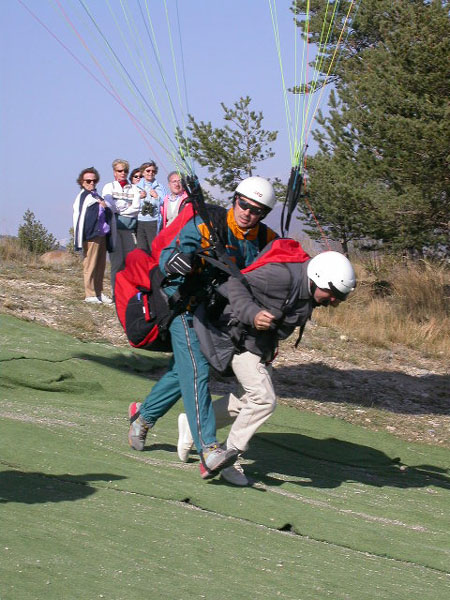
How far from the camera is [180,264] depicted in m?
5.45

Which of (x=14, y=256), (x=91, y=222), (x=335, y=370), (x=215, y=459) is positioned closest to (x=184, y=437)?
(x=215, y=459)

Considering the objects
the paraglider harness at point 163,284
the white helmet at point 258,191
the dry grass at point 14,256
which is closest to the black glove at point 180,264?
the paraglider harness at point 163,284

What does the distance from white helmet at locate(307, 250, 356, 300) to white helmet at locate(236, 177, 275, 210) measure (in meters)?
0.46

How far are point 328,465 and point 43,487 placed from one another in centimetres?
290

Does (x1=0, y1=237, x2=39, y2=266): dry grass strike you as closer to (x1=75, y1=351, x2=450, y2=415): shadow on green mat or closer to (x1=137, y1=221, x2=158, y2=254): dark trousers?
(x1=137, y1=221, x2=158, y2=254): dark trousers

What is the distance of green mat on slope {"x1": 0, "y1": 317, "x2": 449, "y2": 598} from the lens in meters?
4.56

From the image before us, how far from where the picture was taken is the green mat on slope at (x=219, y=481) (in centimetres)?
456

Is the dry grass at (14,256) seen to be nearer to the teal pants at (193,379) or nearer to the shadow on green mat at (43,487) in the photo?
the teal pants at (193,379)

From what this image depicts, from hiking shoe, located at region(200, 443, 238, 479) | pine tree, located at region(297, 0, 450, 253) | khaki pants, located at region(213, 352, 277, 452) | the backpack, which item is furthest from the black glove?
pine tree, located at region(297, 0, 450, 253)

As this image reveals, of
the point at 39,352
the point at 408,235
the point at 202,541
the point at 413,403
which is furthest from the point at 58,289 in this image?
the point at 202,541

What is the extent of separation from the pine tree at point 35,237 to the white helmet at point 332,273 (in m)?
15.1

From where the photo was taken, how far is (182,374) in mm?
5750

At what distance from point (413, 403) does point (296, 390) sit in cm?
146

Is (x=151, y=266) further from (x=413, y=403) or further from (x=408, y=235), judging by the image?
(x=408, y=235)
